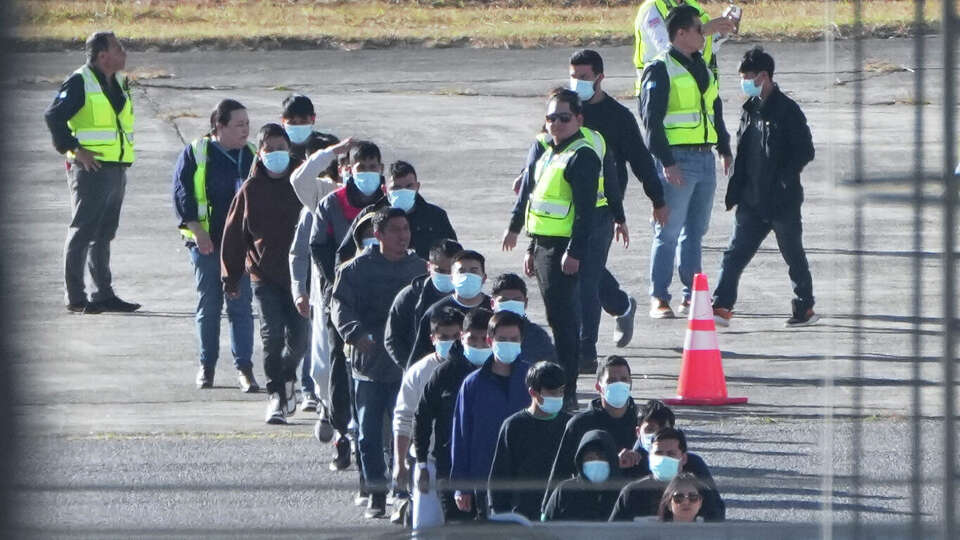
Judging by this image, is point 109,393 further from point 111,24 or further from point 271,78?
point 111,24

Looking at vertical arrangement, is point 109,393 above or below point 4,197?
below

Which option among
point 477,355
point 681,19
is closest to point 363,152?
point 477,355

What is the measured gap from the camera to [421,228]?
325 inches

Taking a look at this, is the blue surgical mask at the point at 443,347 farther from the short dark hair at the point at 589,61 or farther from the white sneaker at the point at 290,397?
the short dark hair at the point at 589,61

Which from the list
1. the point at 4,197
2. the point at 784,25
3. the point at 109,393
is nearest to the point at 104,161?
the point at 109,393

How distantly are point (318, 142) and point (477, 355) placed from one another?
2400 millimetres

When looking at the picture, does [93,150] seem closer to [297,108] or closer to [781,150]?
[297,108]

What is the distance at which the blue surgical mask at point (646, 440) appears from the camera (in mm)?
6805

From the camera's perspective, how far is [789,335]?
35.2 ft

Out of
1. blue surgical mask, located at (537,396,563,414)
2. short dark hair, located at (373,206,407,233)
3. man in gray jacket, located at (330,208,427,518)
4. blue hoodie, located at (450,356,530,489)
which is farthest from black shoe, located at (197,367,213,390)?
blue surgical mask, located at (537,396,563,414)

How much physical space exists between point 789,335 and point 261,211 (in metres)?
3.37

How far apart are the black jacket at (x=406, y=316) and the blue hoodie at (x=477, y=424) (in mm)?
686

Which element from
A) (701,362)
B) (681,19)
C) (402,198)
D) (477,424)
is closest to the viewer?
(477,424)

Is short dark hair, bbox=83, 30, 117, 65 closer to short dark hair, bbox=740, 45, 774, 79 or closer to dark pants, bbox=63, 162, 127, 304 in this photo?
dark pants, bbox=63, 162, 127, 304
